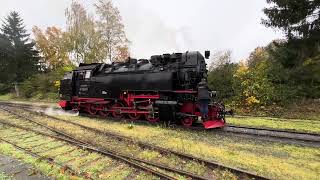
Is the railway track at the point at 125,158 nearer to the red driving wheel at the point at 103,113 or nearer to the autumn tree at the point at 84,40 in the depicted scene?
the red driving wheel at the point at 103,113

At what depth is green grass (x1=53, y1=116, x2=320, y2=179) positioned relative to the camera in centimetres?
786

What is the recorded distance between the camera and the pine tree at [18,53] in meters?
40.7

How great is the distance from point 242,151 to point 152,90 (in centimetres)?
611

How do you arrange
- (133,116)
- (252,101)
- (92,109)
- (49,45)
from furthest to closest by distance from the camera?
(49,45) < (252,101) < (92,109) < (133,116)

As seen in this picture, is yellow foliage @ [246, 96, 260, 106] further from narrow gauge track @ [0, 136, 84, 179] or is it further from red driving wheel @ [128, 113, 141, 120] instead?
narrow gauge track @ [0, 136, 84, 179]

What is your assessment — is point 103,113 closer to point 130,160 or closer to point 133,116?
point 133,116

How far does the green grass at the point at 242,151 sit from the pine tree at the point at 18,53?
105 ft

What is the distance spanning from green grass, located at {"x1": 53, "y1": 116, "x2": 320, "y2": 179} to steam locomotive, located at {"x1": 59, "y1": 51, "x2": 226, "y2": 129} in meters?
1.10

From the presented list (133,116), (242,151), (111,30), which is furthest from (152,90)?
(111,30)

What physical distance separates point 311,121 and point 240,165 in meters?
10.1

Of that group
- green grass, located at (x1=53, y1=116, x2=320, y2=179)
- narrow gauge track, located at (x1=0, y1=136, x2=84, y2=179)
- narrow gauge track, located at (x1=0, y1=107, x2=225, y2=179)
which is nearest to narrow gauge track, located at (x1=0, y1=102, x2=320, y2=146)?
green grass, located at (x1=53, y1=116, x2=320, y2=179)

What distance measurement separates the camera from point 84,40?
119 ft

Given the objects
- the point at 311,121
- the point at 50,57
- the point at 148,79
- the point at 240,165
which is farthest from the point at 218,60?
the point at 50,57

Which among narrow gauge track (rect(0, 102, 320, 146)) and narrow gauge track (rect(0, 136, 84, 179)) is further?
narrow gauge track (rect(0, 102, 320, 146))
